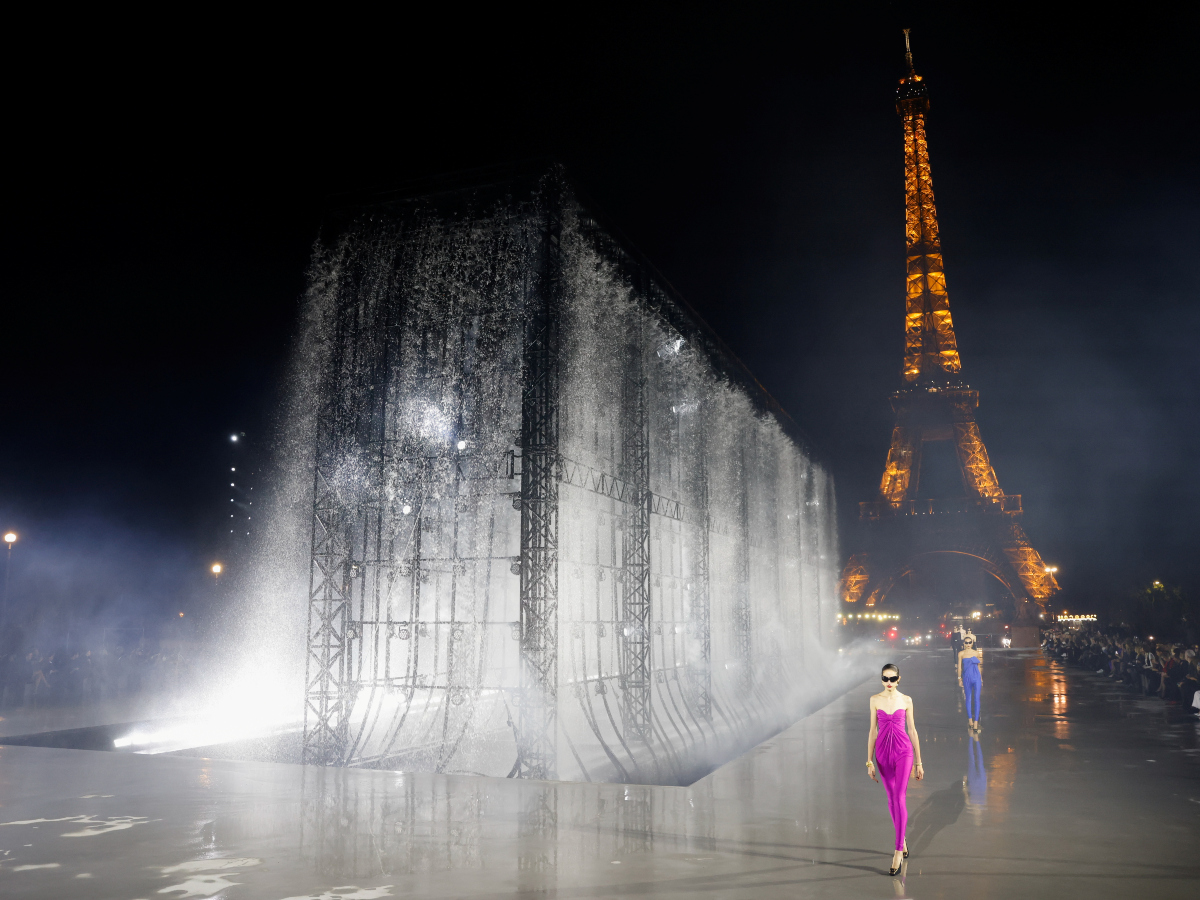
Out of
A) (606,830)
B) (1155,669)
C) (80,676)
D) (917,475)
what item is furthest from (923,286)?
(606,830)

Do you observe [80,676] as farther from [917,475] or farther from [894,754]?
[917,475]

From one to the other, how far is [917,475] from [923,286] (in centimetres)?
1519

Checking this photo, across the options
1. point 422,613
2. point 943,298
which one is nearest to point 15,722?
point 422,613

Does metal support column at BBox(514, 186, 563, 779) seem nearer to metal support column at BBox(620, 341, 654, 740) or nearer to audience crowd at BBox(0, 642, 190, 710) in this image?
metal support column at BBox(620, 341, 654, 740)

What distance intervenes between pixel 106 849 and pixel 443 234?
11835 mm

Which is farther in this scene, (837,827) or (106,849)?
(837,827)

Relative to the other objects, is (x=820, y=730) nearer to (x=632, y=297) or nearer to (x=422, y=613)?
(x=632, y=297)

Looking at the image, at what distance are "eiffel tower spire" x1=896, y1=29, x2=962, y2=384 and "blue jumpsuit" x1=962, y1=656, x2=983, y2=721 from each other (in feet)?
186

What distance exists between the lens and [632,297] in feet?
60.7

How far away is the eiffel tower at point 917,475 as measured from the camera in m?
58.8

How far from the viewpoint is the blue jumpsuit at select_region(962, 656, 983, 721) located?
12.6 metres

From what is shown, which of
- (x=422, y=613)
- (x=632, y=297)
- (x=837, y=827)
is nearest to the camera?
(x=837, y=827)

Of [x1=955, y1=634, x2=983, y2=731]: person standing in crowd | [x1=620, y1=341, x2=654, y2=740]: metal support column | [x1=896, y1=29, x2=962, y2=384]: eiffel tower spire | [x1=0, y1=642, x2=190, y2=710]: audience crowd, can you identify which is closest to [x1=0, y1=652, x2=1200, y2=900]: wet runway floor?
[x1=955, y1=634, x2=983, y2=731]: person standing in crowd

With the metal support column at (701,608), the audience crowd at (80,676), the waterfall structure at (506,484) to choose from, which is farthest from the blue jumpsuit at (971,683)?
the audience crowd at (80,676)
